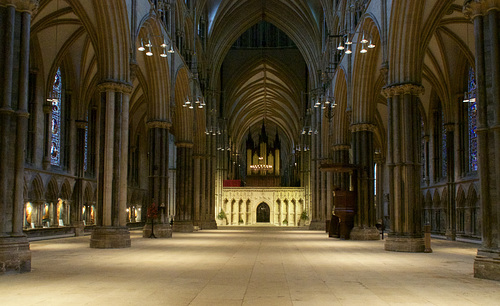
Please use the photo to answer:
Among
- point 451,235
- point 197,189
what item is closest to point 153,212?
point 197,189

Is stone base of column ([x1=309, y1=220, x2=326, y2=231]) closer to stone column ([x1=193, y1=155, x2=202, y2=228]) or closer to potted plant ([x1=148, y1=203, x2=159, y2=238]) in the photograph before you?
stone column ([x1=193, y1=155, x2=202, y2=228])

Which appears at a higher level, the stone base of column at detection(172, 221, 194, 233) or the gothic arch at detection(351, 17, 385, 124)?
the gothic arch at detection(351, 17, 385, 124)

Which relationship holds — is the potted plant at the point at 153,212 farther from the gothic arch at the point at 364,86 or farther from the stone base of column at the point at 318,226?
the stone base of column at the point at 318,226

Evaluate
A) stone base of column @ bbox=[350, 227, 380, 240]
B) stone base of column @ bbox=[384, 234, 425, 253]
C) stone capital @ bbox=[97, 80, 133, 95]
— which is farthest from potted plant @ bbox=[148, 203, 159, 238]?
stone base of column @ bbox=[384, 234, 425, 253]

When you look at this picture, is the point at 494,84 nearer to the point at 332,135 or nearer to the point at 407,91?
the point at 407,91

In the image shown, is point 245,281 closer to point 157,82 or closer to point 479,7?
point 479,7

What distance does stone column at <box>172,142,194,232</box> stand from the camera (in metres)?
36.1

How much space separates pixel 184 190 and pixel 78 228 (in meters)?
7.68

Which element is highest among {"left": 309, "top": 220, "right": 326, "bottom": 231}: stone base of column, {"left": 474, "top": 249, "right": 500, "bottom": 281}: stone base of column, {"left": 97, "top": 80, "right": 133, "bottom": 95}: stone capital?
{"left": 97, "top": 80, "right": 133, "bottom": 95}: stone capital

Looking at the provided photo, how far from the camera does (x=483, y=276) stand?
11688 mm

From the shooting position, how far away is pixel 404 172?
64.7 feet

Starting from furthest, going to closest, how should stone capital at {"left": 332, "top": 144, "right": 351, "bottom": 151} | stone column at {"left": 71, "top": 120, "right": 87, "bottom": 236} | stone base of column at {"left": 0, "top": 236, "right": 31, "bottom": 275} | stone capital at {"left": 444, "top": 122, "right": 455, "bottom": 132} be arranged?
stone column at {"left": 71, "top": 120, "right": 87, "bottom": 236}, stone capital at {"left": 332, "top": 144, "right": 351, "bottom": 151}, stone capital at {"left": 444, "top": 122, "right": 455, "bottom": 132}, stone base of column at {"left": 0, "top": 236, "right": 31, "bottom": 275}

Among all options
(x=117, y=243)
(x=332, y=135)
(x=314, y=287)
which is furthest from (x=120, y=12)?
(x=332, y=135)

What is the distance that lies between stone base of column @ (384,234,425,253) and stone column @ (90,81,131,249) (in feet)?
33.2
